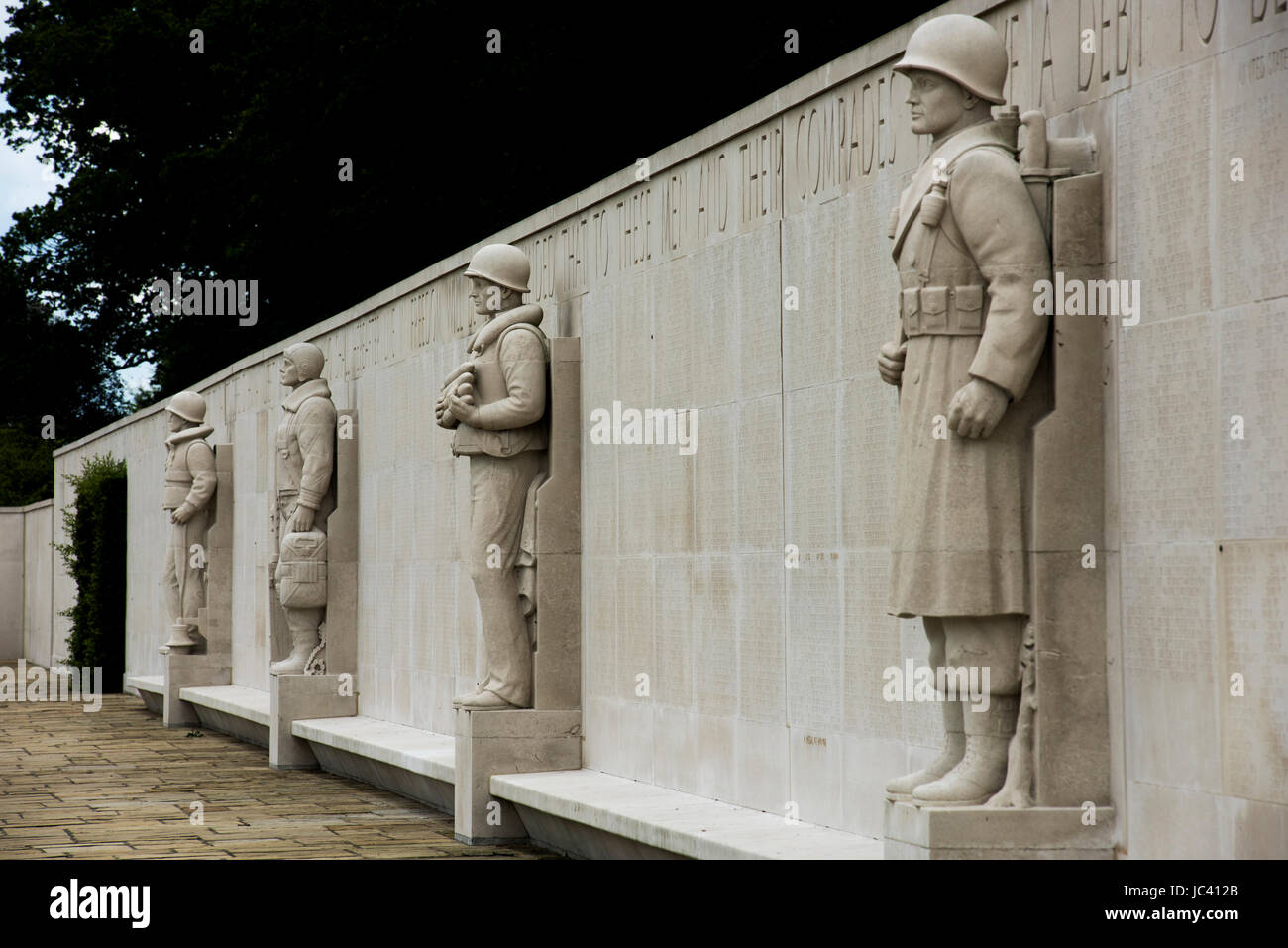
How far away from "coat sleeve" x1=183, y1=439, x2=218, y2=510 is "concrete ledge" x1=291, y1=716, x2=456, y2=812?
5.34 meters

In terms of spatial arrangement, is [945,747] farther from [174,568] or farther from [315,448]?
[174,568]

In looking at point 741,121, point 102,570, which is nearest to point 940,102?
point 741,121

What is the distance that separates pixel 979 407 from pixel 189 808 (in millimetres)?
8221

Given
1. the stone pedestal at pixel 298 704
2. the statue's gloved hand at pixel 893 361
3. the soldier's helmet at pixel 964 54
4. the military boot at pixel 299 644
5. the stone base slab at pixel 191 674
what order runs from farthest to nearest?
the stone base slab at pixel 191 674
the military boot at pixel 299 644
the stone pedestal at pixel 298 704
the statue's gloved hand at pixel 893 361
the soldier's helmet at pixel 964 54

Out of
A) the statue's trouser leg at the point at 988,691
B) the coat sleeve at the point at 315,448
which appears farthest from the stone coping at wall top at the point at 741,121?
the statue's trouser leg at the point at 988,691

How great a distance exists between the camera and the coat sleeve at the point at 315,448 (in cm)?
1514

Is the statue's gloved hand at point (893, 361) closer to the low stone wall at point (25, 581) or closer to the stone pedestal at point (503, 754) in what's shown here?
the stone pedestal at point (503, 754)

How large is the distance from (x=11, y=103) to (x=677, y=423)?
32346 mm

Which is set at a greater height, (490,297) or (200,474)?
(490,297)

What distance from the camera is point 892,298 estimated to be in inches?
290

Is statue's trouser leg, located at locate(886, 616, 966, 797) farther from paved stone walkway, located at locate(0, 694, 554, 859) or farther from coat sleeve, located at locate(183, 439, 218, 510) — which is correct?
coat sleeve, located at locate(183, 439, 218, 510)

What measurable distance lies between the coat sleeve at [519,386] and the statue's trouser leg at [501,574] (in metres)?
0.24

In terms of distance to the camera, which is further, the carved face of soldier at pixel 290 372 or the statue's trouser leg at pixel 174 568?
the statue's trouser leg at pixel 174 568

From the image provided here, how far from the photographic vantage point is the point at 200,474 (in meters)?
19.8
